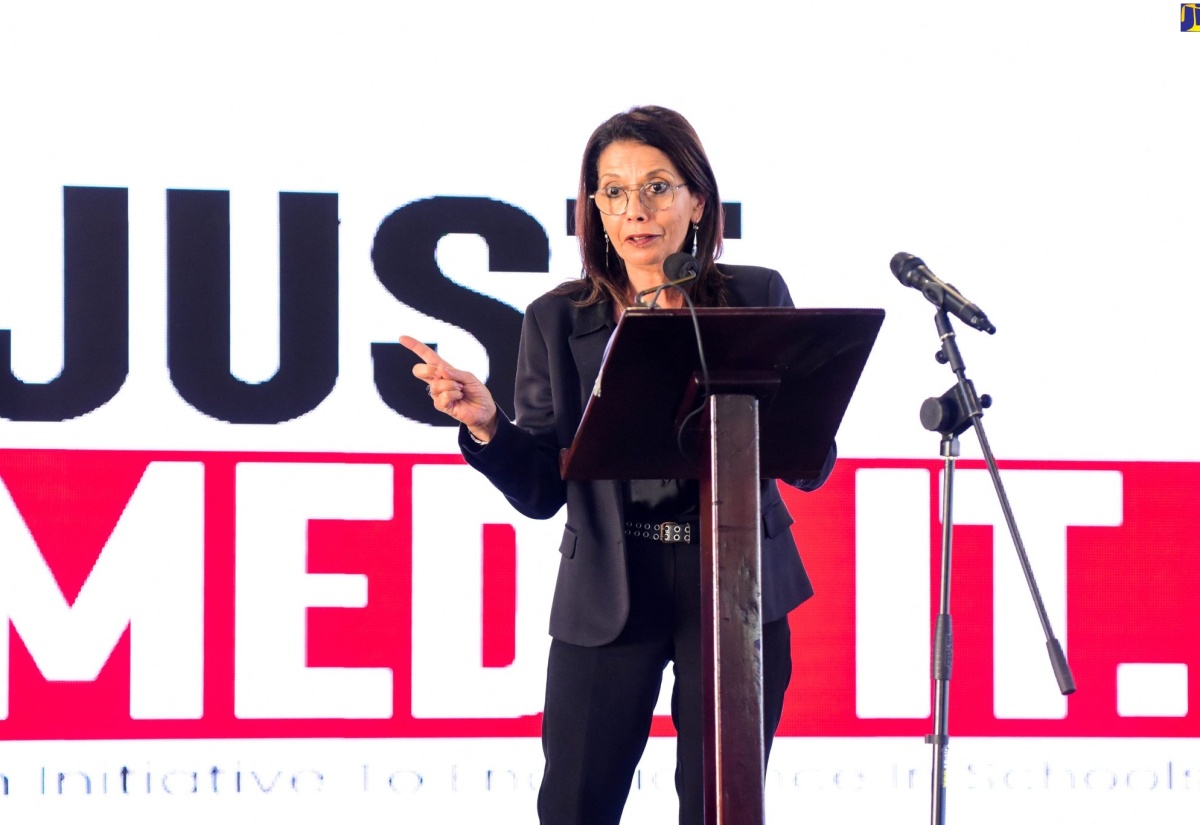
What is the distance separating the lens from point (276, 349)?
2955mm

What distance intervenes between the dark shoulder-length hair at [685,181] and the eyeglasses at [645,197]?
4cm

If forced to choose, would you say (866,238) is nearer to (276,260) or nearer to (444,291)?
(444,291)

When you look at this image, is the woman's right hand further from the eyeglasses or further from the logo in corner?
the logo in corner

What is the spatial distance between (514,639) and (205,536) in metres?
0.81

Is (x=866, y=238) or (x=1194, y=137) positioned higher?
(x=1194, y=137)

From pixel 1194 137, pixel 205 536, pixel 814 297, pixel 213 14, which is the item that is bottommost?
pixel 205 536

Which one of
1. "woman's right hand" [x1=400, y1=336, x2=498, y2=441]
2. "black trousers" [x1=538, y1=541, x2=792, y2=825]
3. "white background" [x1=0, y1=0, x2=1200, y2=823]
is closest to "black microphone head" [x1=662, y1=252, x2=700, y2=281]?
"woman's right hand" [x1=400, y1=336, x2=498, y2=441]

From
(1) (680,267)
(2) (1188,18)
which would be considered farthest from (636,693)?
(2) (1188,18)

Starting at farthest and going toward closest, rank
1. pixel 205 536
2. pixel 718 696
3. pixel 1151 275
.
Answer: pixel 1151 275 < pixel 205 536 < pixel 718 696

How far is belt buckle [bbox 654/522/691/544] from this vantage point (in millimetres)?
1590

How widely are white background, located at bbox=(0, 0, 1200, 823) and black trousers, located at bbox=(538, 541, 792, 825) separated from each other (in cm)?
137

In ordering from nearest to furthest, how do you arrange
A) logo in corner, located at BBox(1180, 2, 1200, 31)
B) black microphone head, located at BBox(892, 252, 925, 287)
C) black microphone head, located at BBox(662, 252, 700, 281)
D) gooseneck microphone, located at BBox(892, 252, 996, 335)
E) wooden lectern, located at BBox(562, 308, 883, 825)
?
wooden lectern, located at BBox(562, 308, 883, 825)
black microphone head, located at BBox(662, 252, 700, 281)
gooseneck microphone, located at BBox(892, 252, 996, 335)
black microphone head, located at BBox(892, 252, 925, 287)
logo in corner, located at BBox(1180, 2, 1200, 31)

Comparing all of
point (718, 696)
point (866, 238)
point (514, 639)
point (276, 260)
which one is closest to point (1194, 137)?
point (866, 238)

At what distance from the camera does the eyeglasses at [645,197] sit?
173 centimetres
